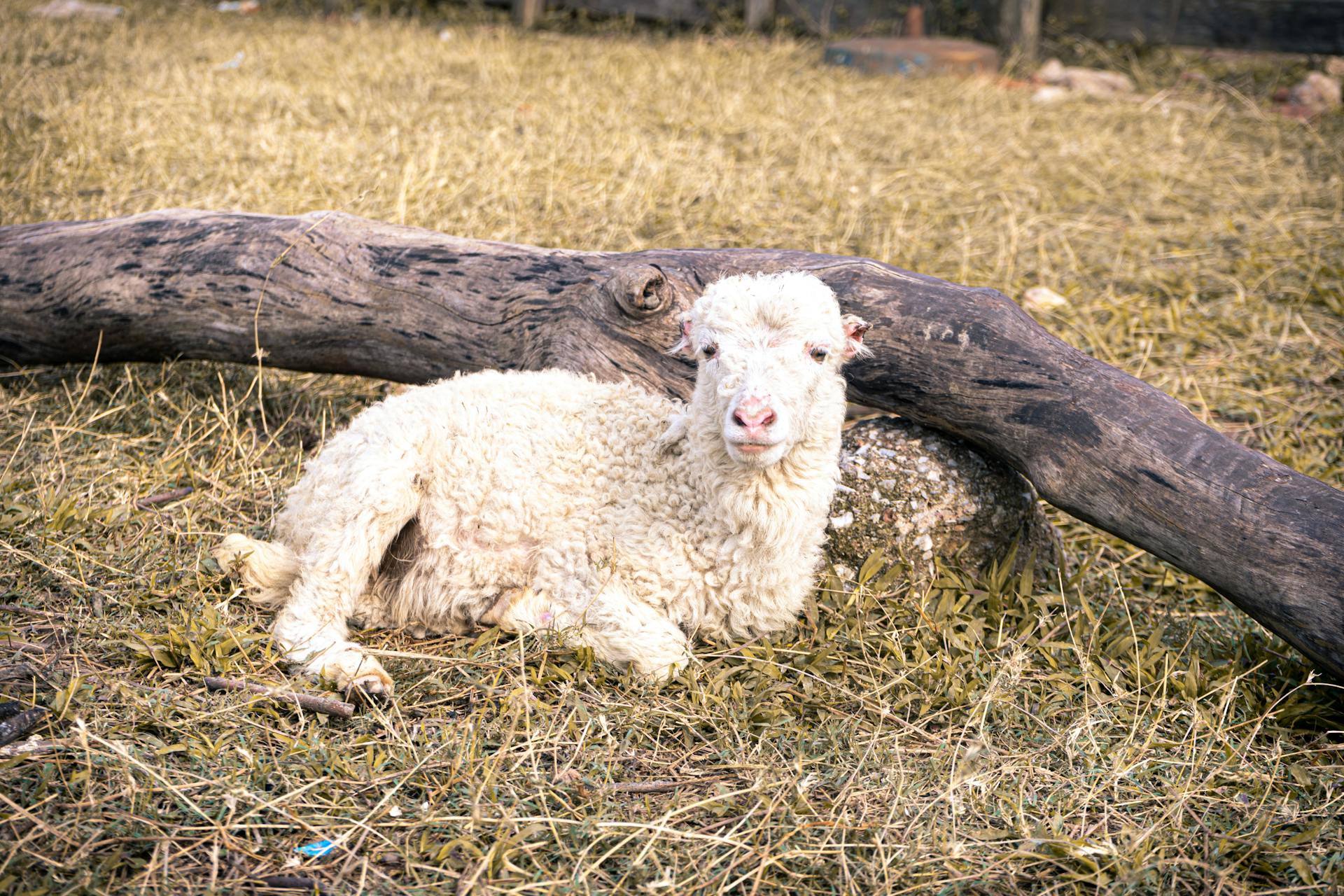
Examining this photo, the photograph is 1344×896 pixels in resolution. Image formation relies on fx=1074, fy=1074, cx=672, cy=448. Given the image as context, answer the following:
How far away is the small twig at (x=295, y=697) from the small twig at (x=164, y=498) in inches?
52.3

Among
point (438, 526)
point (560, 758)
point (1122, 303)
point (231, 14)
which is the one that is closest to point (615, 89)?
point (1122, 303)

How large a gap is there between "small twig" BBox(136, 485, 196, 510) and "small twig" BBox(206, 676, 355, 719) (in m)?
1.33

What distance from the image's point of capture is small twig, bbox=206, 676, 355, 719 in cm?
322

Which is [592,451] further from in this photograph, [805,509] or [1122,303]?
[1122,303]

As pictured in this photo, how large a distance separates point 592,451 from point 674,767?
3.81 feet

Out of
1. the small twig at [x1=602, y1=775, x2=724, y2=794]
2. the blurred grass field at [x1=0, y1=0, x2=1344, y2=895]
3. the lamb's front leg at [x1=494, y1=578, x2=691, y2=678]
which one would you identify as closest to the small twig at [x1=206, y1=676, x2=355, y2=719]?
the blurred grass field at [x1=0, y1=0, x2=1344, y2=895]

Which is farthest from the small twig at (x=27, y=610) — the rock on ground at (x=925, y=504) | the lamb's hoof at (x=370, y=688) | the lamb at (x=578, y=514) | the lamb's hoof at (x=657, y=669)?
the rock on ground at (x=925, y=504)

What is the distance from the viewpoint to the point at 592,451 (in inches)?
149

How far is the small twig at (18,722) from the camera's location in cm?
287

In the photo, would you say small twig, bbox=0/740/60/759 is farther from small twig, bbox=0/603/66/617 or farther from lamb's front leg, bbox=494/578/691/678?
lamb's front leg, bbox=494/578/691/678

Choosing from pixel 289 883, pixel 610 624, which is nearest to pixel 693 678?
pixel 610 624

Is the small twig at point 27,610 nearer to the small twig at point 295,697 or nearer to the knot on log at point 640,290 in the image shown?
the small twig at point 295,697

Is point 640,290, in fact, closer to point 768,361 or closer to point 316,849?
point 768,361

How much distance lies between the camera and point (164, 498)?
436 centimetres
